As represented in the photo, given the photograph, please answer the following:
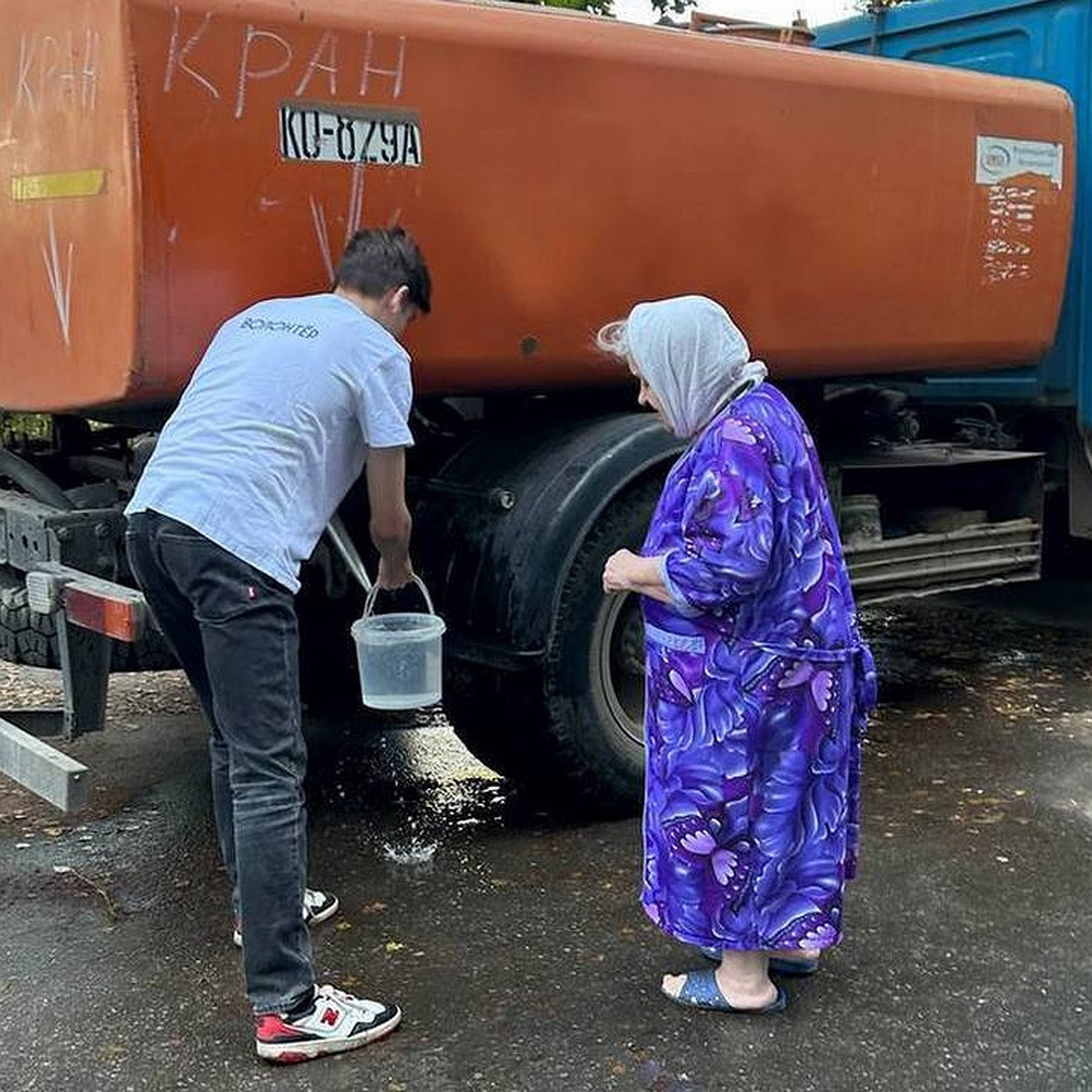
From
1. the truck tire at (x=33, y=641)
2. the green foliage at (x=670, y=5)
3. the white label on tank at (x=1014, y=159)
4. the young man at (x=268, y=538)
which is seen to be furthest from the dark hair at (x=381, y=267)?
the green foliage at (x=670, y=5)

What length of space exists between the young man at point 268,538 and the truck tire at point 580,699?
3.36 feet

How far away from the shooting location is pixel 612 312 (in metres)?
4.03

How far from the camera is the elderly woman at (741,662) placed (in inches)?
114

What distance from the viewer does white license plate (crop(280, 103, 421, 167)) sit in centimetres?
341

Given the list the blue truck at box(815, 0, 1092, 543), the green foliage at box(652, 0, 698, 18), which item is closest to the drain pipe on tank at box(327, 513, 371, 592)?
the blue truck at box(815, 0, 1092, 543)

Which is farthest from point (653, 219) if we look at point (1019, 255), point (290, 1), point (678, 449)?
point (1019, 255)

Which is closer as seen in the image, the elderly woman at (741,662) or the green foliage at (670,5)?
the elderly woman at (741,662)

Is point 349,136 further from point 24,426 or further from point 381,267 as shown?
point 24,426

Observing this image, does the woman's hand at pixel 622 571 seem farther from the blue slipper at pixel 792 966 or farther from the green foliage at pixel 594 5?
the green foliage at pixel 594 5

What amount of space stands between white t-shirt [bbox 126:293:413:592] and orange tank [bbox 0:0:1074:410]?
1.47 ft

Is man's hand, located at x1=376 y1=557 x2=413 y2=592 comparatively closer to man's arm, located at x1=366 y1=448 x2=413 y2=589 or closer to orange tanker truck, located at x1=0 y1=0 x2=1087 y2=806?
man's arm, located at x1=366 y1=448 x2=413 y2=589

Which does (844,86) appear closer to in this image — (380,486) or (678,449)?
(678,449)

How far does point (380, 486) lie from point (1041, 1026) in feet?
6.04

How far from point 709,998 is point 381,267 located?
69.4 inches
